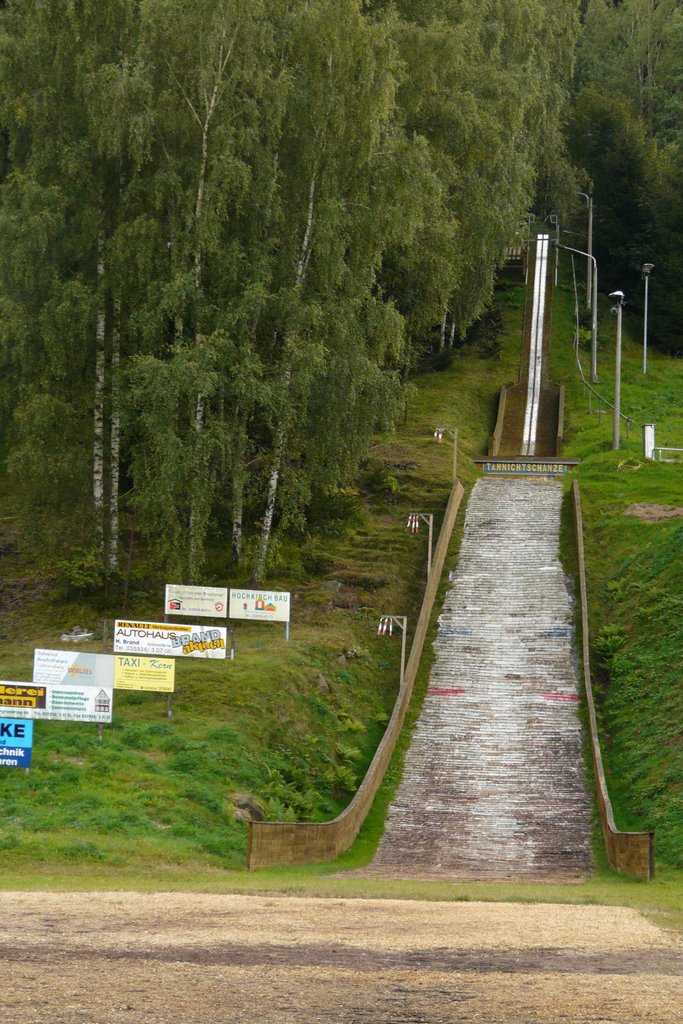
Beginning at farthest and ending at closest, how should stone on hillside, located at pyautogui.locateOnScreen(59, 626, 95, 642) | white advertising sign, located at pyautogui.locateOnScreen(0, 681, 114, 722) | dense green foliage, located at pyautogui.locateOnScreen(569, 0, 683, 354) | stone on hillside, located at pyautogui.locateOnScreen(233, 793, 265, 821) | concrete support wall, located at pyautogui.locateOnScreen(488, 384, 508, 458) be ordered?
1. dense green foliage, located at pyautogui.locateOnScreen(569, 0, 683, 354)
2. concrete support wall, located at pyautogui.locateOnScreen(488, 384, 508, 458)
3. stone on hillside, located at pyautogui.locateOnScreen(59, 626, 95, 642)
4. stone on hillside, located at pyautogui.locateOnScreen(233, 793, 265, 821)
5. white advertising sign, located at pyautogui.locateOnScreen(0, 681, 114, 722)

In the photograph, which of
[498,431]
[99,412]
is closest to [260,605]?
[99,412]

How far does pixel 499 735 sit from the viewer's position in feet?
99.9

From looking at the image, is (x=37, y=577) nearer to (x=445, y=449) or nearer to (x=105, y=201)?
(x=105, y=201)

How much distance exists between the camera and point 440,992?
13.0m

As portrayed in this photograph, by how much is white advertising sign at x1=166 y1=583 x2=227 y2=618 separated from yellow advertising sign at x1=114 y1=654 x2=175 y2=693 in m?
4.06

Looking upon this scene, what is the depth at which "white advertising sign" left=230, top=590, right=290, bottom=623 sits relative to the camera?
32.1 m

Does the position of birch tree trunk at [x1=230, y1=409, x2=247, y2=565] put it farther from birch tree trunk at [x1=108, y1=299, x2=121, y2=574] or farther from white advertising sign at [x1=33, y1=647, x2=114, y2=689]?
white advertising sign at [x1=33, y1=647, x2=114, y2=689]

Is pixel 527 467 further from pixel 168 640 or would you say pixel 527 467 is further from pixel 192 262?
pixel 168 640

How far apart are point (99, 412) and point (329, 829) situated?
49.7ft

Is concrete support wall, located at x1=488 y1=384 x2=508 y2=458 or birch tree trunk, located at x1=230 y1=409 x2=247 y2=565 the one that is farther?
concrete support wall, located at x1=488 y1=384 x2=508 y2=458

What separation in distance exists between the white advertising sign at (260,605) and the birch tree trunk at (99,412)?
567 cm

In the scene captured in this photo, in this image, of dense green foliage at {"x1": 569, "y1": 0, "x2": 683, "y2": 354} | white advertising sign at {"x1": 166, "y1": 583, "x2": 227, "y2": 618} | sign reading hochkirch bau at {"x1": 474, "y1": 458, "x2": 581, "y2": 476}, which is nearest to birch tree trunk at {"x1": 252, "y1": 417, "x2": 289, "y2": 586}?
Result: white advertising sign at {"x1": 166, "y1": 583, "x2": 227, "y2": 618}

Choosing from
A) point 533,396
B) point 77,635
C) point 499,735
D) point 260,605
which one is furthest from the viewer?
point 533,396

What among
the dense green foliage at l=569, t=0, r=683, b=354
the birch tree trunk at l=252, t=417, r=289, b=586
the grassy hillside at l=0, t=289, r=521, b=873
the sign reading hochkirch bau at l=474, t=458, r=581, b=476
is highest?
the dense green foliage at l=569, t=0, r=683, b=354
